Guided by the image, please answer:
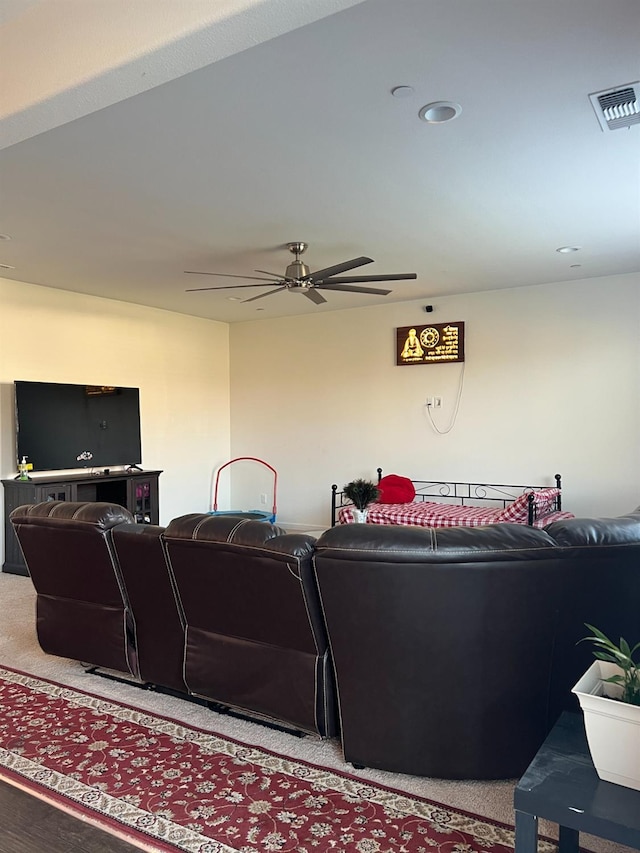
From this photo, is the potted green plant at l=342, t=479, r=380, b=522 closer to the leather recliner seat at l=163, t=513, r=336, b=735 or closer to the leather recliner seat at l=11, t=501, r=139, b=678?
the leather recliner seat at l=11, t=501, r=139, b=678

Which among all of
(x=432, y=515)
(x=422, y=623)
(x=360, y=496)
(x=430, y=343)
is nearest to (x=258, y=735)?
(x=422, y=623)

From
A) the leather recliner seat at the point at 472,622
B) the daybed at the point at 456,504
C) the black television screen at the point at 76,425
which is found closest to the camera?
the leather recliner seat at the point at 472,622

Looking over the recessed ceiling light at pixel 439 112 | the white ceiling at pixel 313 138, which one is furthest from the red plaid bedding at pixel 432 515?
the recessed ceiling light at pixel 439 112

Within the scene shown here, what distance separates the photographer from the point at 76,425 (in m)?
6.62

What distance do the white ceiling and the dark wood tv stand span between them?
6.58 feet

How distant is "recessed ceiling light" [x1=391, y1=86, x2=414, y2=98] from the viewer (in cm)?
274

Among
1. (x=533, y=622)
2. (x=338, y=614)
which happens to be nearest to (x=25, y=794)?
(x=338, y=614)

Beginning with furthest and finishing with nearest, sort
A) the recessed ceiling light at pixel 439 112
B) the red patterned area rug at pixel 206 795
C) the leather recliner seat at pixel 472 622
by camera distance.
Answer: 1. the recessed ceiling light at pixel 439 112
2. the leather recliner seat at pixel 472 622
3. the red patterned area rug at pixel 206 795

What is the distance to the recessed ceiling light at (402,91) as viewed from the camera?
274 centimetres

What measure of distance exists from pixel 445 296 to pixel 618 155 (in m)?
3.62

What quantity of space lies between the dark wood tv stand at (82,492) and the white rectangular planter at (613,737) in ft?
17.4

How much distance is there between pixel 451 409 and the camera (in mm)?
7109

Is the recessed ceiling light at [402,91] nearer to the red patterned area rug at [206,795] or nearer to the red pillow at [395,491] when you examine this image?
the red patterned area rug at [206,795]

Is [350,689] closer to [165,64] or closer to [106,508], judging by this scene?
[106,508]
